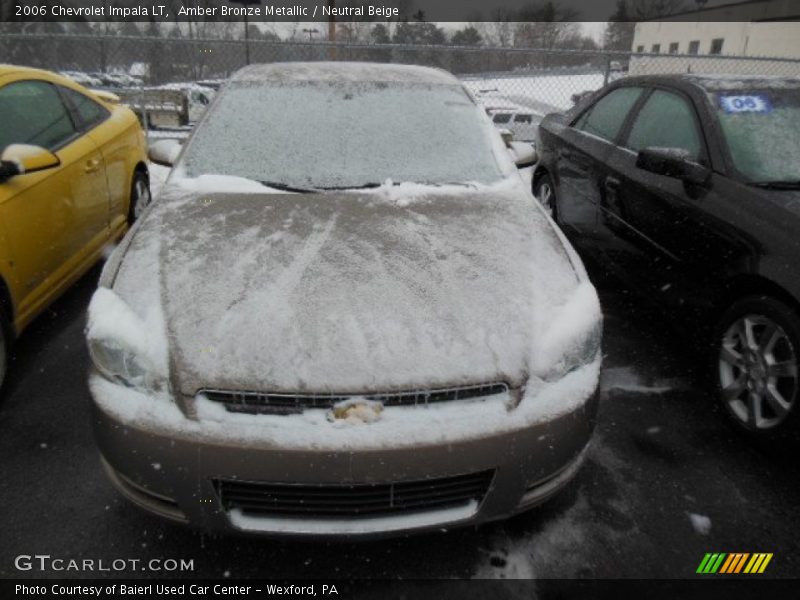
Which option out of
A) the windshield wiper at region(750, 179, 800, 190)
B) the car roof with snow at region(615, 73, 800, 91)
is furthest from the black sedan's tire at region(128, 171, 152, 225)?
the windshield wiper at region(750, 179, 800, 190)

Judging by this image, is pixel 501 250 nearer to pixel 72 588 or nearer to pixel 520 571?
pixel 520 571

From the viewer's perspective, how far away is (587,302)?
2.13 meters

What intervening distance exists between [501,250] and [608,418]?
1.22m

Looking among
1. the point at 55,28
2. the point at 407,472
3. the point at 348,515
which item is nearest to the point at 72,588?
the point at 348,515

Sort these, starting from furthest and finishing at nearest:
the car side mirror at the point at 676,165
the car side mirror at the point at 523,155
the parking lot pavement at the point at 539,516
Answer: the car side mirror at the point at 523,155
the car side mirror at the point at 676,165
the parking lot pavement at the point at 539,516

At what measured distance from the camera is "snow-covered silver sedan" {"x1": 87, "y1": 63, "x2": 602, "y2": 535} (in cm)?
173

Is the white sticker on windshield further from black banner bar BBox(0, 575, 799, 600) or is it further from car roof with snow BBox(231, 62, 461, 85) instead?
black banner bar BBox(0, 575, 799, 600)

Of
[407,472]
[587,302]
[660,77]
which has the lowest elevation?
[407,472]

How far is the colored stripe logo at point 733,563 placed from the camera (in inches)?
84.0

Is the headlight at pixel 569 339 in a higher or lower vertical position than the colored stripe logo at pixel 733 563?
higher

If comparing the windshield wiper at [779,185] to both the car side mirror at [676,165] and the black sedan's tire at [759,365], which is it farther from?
the black sedan's tire at [759,365]

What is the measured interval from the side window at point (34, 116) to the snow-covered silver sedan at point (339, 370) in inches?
58.2

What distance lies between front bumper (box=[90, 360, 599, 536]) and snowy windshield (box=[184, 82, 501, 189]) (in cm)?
134

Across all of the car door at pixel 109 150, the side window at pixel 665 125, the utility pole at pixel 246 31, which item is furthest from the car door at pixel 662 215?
the utility pole at pixel 246 31
